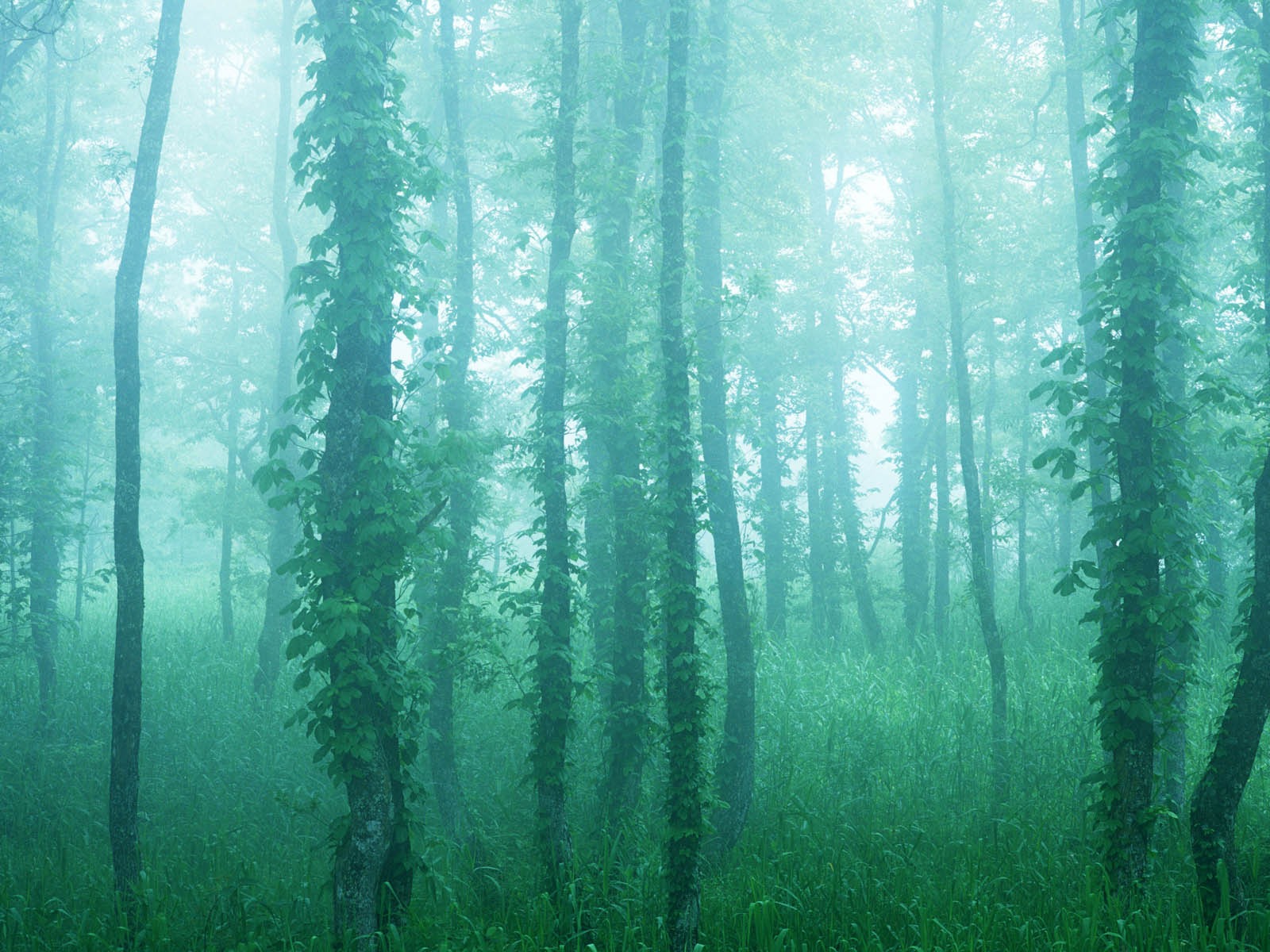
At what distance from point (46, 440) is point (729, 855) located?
1345 cm

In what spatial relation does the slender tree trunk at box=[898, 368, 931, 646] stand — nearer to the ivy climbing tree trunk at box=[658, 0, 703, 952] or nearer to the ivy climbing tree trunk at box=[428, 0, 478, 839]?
the ivy climbing tree trunk at box=[428, 0, 478, 839]

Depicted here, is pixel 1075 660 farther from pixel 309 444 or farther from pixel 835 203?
pixel 309 444

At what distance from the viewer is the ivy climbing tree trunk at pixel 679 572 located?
6.88m

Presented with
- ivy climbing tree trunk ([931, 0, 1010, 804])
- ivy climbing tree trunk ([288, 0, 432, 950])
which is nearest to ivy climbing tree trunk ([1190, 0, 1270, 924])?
ivy climbing tree trunk ([931, 0, 1010, 804])

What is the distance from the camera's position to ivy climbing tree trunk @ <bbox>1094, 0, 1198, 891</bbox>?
6609 mm

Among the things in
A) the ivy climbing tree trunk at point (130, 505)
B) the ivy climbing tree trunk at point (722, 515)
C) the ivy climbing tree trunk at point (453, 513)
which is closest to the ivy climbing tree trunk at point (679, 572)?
the ivy climbing tree trunk at point (722, 515)

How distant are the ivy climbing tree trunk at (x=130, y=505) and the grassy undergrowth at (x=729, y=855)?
57 cm

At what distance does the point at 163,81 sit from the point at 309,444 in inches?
519

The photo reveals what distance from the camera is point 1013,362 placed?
22609 mm

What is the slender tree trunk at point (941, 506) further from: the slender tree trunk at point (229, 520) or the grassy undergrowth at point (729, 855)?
the slender tree trunk at point (229, 520)

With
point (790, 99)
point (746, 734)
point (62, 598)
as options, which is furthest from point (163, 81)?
point (62, 598)

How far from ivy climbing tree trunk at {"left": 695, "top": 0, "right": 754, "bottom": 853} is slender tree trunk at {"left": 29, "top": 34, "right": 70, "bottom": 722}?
394 inches

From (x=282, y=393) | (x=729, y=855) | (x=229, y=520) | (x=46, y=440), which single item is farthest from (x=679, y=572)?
(x=229, y=520)

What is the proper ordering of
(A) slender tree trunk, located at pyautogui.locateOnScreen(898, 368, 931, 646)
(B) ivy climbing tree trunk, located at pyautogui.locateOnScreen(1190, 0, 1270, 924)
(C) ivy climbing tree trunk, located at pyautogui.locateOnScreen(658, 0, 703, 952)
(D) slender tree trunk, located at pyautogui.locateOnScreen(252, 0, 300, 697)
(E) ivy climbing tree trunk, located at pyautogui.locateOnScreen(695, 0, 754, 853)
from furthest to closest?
(A) slender tree trunk, located at pyautogui.locateOnScreen(898, 368, 931, 646) < (D) slender tree trunk, located at pyautogui.locateOnScreen(252, 0, 300, 697) < (E) ivy climbing tree trunk, located at pyautogui.locateOnScreen(695, 0, 754, 853) < (C) ivy climbing tree trunk, located at pyautogui.locateOnScreen(658, 0, 703, 952) < (B) ivy climbing tree trunk, located at pyautogui.locateOnScreen(1190, 0, 1270, 924)
